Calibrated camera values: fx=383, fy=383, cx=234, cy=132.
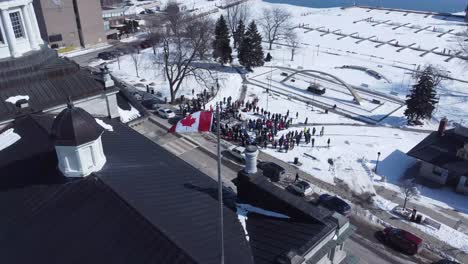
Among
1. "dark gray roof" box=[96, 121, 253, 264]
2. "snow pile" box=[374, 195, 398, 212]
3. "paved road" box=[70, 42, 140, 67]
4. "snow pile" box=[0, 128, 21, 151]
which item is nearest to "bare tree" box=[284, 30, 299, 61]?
"paved road" box=[70, 42, 140, 67]

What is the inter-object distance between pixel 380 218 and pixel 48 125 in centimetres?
2173

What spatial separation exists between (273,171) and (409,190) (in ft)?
32.6

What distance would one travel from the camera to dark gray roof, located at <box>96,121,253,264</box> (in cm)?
1276

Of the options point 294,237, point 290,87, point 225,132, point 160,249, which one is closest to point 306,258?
point 294,237

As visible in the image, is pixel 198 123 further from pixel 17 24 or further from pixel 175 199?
pixel 17 24

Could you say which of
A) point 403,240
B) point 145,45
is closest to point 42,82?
point 403,240

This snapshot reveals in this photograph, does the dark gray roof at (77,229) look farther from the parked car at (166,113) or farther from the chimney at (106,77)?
the parked car at (166,113)

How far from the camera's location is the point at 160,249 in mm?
11891

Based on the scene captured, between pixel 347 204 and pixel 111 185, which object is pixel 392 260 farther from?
pixel 111 185

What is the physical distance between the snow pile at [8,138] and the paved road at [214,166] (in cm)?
1483

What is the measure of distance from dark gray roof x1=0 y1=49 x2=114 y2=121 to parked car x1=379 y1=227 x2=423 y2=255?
20.0 meters

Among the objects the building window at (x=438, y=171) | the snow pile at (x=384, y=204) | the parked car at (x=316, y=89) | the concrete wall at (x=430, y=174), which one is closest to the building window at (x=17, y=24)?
the snow pile at (x=384, y=204)

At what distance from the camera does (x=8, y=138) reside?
61.4 ft

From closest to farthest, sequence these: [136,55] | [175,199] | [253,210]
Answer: [175,199] → [253,210] → [136,55]
